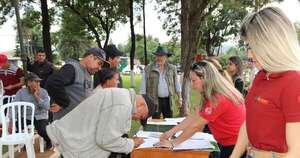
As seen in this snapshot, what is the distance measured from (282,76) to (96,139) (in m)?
1.13

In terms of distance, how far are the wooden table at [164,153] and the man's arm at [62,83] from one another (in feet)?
4.54

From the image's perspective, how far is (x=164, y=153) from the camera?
2.76 m

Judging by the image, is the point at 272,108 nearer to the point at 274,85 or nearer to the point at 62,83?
the point at 274,85

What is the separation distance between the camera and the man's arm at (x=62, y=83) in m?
3.92

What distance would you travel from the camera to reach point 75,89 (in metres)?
4.03

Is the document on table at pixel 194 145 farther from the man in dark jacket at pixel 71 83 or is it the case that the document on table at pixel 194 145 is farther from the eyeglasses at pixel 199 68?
the man in dark jacket at pixel 71 83

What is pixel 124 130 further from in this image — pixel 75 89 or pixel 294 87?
pixel 75 89

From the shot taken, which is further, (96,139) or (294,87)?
(96,139)

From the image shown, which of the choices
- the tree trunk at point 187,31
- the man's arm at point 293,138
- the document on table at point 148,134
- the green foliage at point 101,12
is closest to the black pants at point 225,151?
the document on table at point 148,134

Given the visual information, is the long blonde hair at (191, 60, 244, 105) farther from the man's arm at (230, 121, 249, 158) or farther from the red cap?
the red cap

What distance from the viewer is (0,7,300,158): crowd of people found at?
1598 millimetres

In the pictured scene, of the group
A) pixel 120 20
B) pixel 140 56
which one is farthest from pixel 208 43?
pixel 140 56

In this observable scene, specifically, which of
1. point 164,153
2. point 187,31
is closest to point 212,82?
point 164,153

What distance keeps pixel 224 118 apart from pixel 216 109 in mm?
119
